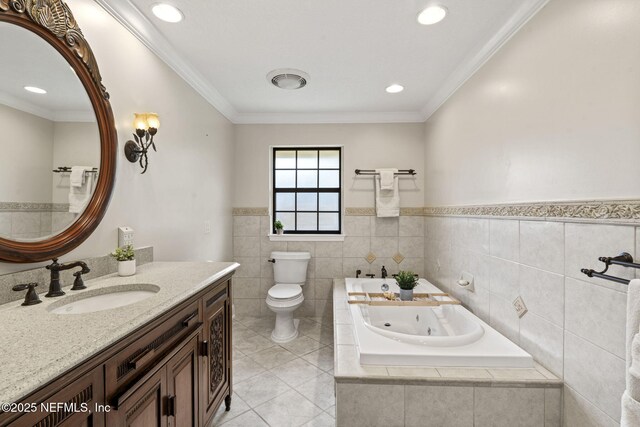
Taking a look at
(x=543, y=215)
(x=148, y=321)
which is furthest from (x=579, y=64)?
(x=148, y=321)

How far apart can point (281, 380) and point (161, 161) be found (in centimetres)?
179

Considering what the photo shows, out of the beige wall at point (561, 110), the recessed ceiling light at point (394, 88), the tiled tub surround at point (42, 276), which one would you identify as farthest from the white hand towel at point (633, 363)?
the recessed ceiling light at point (394, 88)

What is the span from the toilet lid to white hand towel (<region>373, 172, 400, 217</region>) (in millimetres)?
1201

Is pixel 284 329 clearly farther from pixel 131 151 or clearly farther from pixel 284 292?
pixel 131 151

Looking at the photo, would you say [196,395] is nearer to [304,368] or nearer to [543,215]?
[304,368]

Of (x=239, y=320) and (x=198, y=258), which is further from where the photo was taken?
(x=239, y=320)

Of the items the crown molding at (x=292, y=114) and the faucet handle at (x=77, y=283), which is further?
the crown molding at (x=292, y=114)

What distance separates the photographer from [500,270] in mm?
1744

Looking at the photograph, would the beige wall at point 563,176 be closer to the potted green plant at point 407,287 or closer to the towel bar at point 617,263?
the towel bar at point 617,263

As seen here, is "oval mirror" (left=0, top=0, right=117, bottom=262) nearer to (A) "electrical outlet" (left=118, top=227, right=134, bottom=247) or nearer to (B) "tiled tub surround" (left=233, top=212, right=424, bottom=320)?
(A) "electrical outlet" (left=118, top=227, right=134, bottom=247)

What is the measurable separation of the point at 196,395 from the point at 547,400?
63.4 inches

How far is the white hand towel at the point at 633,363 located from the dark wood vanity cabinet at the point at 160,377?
4.78ft

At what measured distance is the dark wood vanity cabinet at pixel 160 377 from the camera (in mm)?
704

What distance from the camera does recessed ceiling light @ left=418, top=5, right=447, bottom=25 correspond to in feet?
5.16
